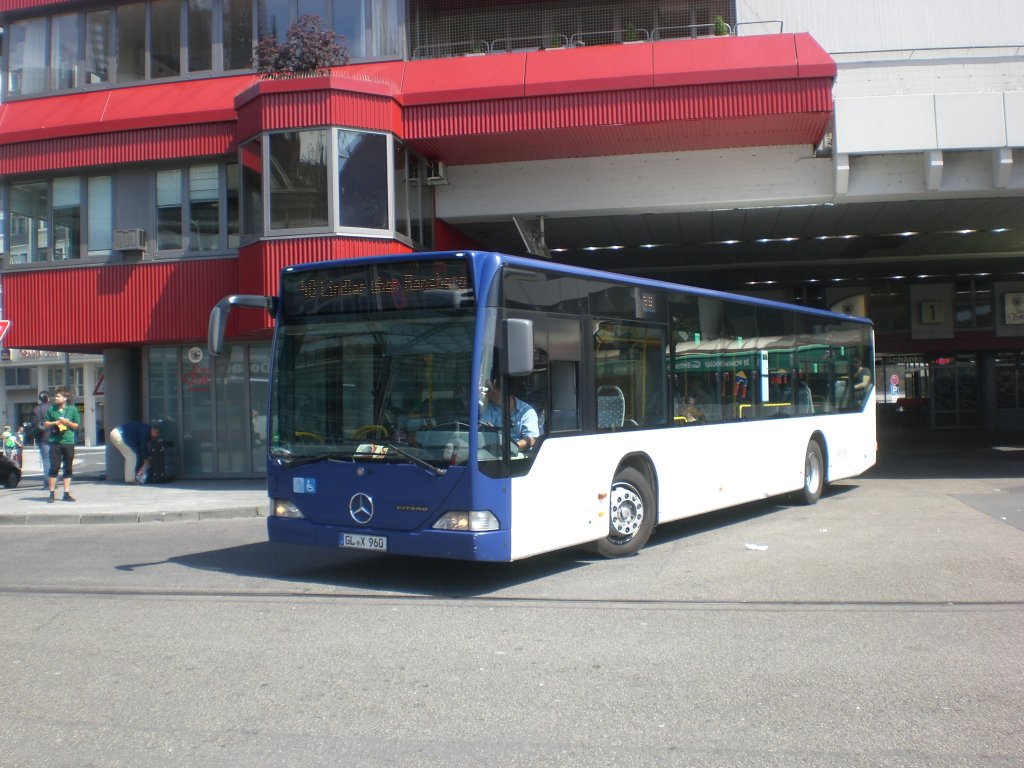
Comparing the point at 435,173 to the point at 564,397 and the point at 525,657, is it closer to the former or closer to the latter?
the point at 564,397

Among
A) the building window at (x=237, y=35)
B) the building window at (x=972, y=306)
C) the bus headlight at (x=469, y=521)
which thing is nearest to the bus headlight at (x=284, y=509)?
the bus headlight at (x=469, y=521)

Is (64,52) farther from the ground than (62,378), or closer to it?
farther from the ground

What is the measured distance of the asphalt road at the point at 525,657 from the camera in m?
4.74

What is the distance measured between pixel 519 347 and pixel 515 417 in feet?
2.08

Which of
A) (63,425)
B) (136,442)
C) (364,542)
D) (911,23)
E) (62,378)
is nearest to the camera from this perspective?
(364,542)

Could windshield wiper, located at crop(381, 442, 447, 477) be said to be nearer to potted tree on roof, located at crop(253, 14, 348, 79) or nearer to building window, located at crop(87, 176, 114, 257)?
potted tree on roof, located at crop(253, 14, 348, 79)

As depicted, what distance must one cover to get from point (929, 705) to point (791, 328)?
9.22 meters

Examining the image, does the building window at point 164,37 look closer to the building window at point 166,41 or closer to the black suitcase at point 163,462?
the building window at point 166,41

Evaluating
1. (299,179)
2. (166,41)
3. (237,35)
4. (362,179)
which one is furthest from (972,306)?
(166,41)

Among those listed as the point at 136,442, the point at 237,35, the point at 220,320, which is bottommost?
the point at 136,442

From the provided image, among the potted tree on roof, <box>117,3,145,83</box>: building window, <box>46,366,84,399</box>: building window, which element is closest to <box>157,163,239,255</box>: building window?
<box>117,3,145,83</box>: building window

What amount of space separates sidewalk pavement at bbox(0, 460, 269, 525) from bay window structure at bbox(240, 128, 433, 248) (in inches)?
182

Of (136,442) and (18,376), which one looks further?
(18,376)

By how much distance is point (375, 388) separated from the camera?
332 inches
